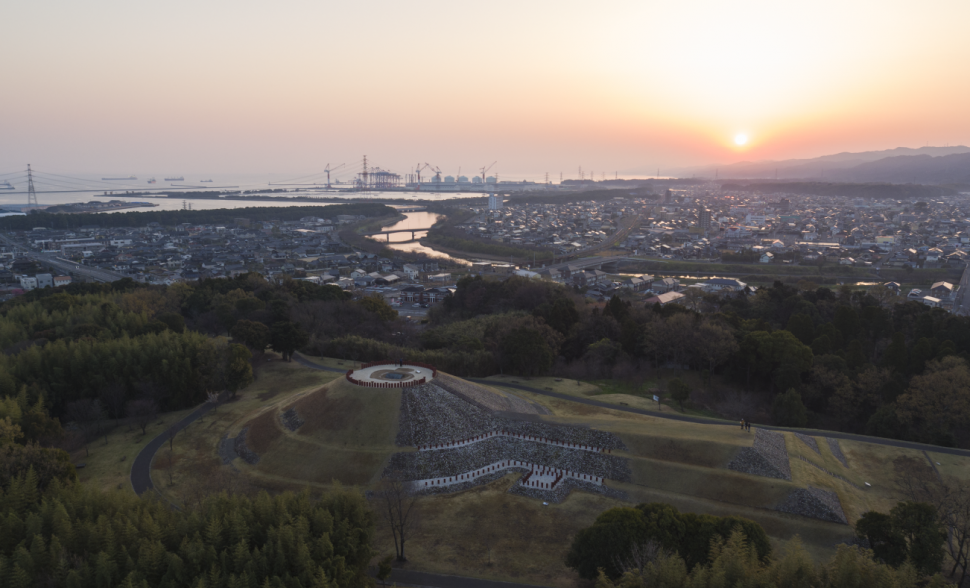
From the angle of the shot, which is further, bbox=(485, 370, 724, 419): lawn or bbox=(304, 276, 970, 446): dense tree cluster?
bbox=(485, 370, 724, 419): lawn

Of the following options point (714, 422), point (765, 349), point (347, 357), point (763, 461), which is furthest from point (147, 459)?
point (765, 349)

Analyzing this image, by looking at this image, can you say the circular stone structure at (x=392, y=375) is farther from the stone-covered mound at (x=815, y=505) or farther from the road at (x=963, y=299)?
the road at (x=963, y=299)

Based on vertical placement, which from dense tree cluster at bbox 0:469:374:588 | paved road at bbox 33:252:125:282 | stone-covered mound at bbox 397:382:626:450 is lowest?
stone-covered mound at bbox 397:382:626:450

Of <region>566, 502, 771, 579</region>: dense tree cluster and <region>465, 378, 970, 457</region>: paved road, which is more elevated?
<region>566, 502, 771, 579</region>: dense tree cluster

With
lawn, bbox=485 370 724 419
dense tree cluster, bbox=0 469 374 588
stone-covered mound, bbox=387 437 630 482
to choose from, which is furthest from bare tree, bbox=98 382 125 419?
lawn, bbox=485 370 724 419

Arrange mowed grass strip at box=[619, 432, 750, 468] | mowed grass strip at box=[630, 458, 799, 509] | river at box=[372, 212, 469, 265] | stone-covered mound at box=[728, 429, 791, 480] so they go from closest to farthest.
A: mowed grass strip at box=[630, 458, 799, 509], stone-covered mound at box=[728, 429, 791, 480], mowed grass strip at box=[619, 432, 750, 468], river at box=[372, 212, 469, 265]

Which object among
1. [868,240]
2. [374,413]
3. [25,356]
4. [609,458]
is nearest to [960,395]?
[609,458]

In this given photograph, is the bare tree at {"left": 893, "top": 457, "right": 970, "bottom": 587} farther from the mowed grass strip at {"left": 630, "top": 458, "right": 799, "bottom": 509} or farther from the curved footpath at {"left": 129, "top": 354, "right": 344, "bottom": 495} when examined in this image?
the curved footpath at {"left": 129, "top": 354, "right": 344, "bottom": 495}

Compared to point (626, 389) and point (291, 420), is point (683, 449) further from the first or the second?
point (291, 420)
